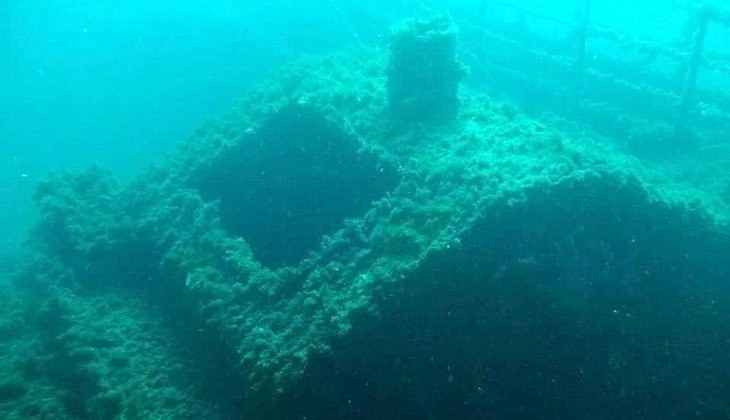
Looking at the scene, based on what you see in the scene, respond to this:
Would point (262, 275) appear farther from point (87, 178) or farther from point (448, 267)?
point (87, 178)

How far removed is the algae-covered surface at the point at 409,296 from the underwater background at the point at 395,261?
0.04m

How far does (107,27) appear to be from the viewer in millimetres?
41781

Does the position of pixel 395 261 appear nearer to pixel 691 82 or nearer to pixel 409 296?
pixel 409 296

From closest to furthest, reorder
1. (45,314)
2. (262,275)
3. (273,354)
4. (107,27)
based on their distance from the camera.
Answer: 1. (273,354)
2. (262,275)
3. (45,314)
4. (107,27)

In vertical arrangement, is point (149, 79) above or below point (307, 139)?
above

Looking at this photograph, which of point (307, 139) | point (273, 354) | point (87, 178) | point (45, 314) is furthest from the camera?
point (87, 178)

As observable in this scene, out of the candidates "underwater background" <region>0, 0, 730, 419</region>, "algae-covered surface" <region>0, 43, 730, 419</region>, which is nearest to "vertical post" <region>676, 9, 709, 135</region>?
"underwater background" <region>0, 0, 730, 419</region>

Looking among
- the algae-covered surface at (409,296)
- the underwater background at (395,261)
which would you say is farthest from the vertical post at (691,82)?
the algae-covered surface at (409,296)

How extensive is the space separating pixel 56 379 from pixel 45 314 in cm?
242

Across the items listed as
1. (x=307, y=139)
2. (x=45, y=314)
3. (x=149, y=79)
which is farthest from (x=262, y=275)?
(x=149, y=79)

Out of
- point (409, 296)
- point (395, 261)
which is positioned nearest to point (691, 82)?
point (395, 261)

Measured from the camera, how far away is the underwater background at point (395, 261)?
8.11 meters

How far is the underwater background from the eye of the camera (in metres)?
8.11

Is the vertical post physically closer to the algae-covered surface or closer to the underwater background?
the underwater background
